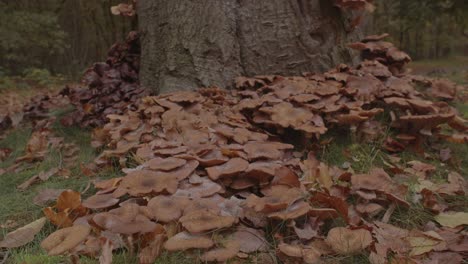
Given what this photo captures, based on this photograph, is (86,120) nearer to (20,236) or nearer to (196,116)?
(196,116)

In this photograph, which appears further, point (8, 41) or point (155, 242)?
point (8, 41)

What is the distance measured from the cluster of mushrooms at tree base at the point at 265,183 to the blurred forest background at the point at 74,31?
6.86 m

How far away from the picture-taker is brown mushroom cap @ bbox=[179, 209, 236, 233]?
1.98m

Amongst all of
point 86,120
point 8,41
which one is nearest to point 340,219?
point 86,120

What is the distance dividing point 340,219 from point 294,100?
51.1 inches

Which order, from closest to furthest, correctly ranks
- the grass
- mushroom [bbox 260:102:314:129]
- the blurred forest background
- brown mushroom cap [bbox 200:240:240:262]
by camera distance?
brown mushroom cap [bbox 200:240:240:262] < mushroom [bbox 260:102:314:129] < the grass < the blurred forest background

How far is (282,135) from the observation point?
362 centimetres

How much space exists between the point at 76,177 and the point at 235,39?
196 centimetres

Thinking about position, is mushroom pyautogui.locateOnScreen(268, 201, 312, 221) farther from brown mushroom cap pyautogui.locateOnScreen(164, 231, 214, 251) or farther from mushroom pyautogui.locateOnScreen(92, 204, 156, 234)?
mushroom pyautogui.locateOnScreen(92, 204, 156, 234)

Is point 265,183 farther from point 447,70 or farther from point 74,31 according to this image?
point 74,31

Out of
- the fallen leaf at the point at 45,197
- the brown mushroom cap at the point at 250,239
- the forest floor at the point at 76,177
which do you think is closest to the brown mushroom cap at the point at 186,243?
the forest floor at the point at 76,177

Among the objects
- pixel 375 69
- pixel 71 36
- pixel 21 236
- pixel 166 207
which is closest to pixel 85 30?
pixel 71 36

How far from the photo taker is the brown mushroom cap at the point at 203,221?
198cm

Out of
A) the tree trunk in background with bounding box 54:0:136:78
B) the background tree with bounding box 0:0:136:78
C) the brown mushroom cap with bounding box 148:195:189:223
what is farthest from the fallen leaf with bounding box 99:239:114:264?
the tree trunk in background with bounding box 54:0:136:78
